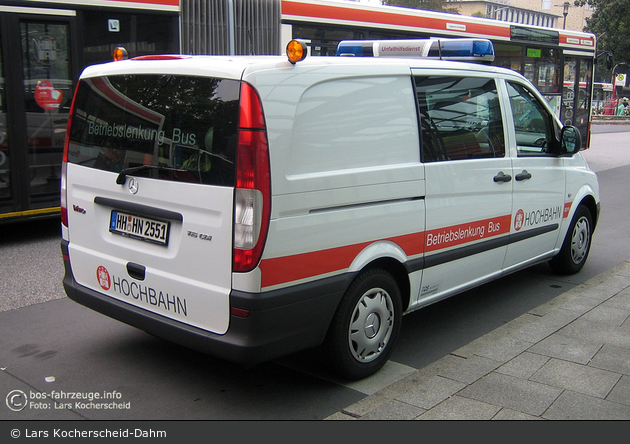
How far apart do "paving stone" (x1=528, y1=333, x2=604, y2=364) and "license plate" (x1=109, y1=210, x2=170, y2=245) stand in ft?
8.39

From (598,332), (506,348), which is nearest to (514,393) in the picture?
(506,348)

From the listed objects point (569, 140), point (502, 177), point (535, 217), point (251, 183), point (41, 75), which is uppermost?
point (41, 75)

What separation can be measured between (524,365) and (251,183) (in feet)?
7.19

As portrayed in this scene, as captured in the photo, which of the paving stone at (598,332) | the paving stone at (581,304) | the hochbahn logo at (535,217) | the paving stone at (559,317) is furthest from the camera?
the paving stone at (581,304)

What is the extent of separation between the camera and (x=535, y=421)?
10.9 feet

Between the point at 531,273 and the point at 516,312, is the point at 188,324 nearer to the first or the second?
the point at 516,312

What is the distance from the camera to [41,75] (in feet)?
24.1

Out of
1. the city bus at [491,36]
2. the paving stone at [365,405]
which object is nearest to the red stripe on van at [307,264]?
the paving stone at [365,405]

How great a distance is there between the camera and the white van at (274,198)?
3.15m

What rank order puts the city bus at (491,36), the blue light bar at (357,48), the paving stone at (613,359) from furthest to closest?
1. the city bus at (491,36)
2. the blue light bar at (357,48)
3. the paving stone at (613,359)

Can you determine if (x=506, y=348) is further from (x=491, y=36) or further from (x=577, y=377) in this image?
(x=491, y=36)

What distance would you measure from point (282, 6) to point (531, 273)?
5282mm

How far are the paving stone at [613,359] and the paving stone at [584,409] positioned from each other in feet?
1.73

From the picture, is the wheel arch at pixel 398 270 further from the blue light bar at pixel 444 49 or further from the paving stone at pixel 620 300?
the paving stone at pixel 620 300
